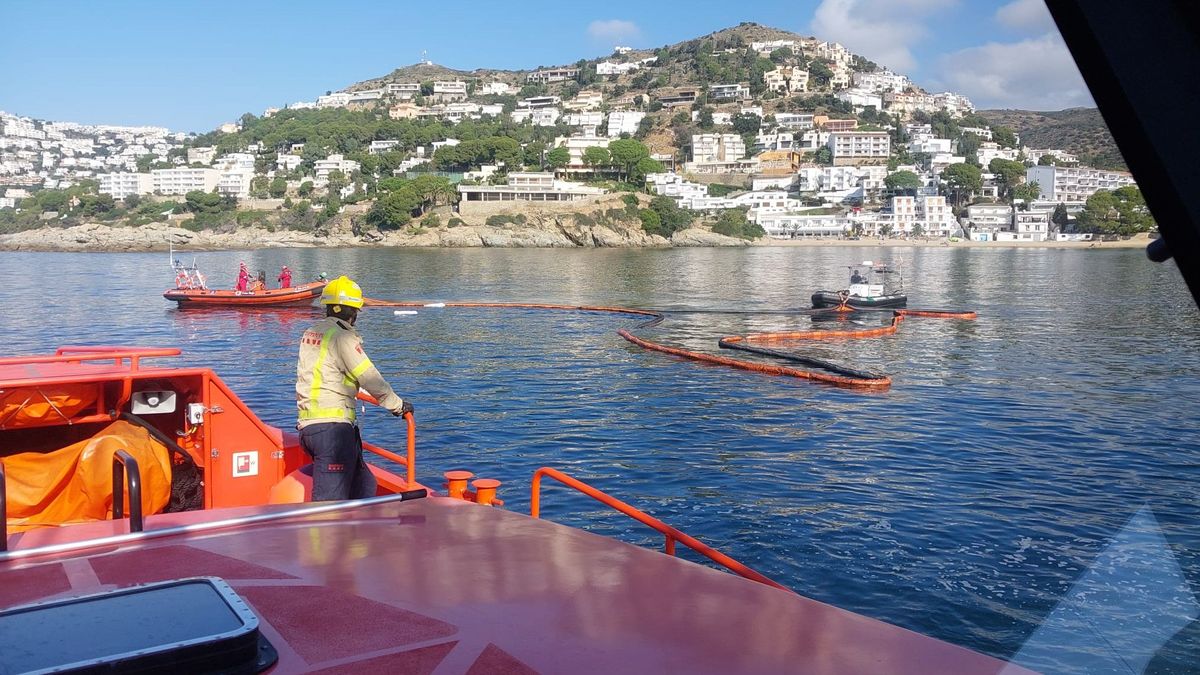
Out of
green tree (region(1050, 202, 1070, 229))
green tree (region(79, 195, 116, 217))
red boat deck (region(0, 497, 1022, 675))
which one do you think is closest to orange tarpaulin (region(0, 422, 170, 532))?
red boat deck (region(0, 497, 1022, 675))

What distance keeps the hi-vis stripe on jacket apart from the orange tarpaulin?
1213 millimetres

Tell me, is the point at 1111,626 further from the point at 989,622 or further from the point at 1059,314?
the point at 1059,314

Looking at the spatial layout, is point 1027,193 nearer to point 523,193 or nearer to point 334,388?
point 523,193

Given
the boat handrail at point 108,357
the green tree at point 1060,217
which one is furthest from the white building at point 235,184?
the boat handrail at point 108,357

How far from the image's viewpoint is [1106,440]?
16781mm

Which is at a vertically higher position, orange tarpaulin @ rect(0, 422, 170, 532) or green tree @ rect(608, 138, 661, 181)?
green tree @ rect(608, 138, 661, 181)

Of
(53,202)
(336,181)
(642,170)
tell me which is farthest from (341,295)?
(53,202)

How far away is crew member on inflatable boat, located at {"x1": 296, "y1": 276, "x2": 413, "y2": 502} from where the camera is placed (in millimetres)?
6684

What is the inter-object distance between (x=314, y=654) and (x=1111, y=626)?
792 centimetres

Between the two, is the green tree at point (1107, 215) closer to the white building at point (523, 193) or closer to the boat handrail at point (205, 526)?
the white building at point (523, 193)

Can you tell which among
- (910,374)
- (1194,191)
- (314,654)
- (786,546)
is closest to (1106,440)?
(910,374)

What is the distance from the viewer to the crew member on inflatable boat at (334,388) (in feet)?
21.9

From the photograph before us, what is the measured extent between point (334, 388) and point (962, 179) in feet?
542

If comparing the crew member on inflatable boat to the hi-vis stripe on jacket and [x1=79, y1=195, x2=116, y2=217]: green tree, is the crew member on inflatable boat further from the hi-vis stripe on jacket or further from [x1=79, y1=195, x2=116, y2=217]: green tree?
[x1=79, y1=195, x2=116, y2=217]: green tree
